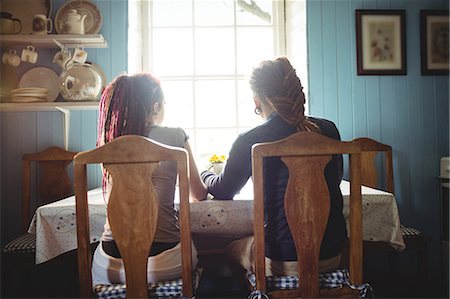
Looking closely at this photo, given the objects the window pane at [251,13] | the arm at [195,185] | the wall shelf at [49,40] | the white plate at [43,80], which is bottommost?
the arm at [195,185]

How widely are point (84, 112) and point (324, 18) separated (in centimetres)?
184

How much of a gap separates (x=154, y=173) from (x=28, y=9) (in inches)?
79.4

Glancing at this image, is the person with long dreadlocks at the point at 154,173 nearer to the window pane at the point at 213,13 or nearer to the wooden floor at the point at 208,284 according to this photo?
the wooden floor at the point at 208,284

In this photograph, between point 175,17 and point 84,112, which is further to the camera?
point 175,17

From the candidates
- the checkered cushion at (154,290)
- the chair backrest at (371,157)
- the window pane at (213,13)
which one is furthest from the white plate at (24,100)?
the chair backrest at (371,157)

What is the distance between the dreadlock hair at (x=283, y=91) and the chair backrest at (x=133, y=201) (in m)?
0.41

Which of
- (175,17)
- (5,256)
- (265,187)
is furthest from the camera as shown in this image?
(175,17)

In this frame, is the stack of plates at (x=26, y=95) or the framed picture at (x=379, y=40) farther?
the framed picture at (x=379, y=40)

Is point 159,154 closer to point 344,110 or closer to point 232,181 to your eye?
point 232,181

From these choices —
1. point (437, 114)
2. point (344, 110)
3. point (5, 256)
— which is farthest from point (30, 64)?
point (437, 114)

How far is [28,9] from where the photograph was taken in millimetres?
2695

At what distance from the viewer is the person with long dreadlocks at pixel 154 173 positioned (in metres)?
1.37

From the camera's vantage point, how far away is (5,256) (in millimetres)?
2053

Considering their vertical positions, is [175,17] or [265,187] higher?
[175,17]
